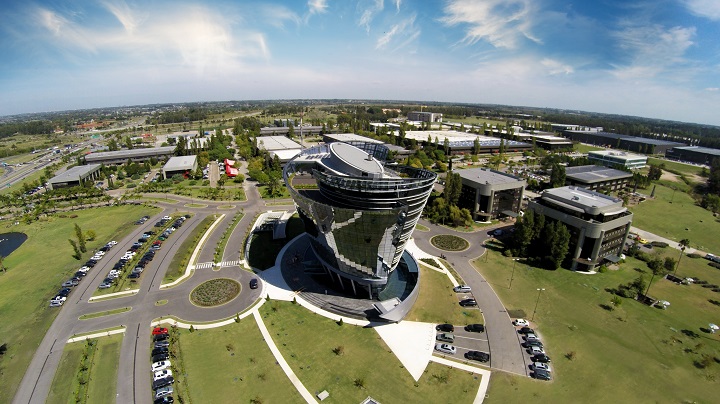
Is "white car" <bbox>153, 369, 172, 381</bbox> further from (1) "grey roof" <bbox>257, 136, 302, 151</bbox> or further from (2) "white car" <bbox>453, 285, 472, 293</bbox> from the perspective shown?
(1) "grey roof" <bbox>257, 136, 302, 151</bbox>

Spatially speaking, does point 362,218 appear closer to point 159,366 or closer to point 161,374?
point 161,374

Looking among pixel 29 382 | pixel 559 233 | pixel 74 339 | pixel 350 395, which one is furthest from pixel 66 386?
pixel 559 233

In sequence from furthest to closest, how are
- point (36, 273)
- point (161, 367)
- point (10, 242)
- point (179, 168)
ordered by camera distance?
point (179, 168)
point (10, 242)
point (36, 273)
point (161, 367)

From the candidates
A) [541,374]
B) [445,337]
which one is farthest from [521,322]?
[445,337]

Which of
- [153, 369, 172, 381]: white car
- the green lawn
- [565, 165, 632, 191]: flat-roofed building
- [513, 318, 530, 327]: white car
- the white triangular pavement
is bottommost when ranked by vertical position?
[153, 369, 172, 381]: white car

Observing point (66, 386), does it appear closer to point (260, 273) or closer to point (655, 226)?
point (260, 273)

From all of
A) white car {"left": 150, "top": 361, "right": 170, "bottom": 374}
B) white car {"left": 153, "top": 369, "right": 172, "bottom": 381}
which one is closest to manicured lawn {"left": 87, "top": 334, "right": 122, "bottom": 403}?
white car {"left": 150, "top": 361, "right": 170, "bottom": 374}

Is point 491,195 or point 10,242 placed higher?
point 491,195
